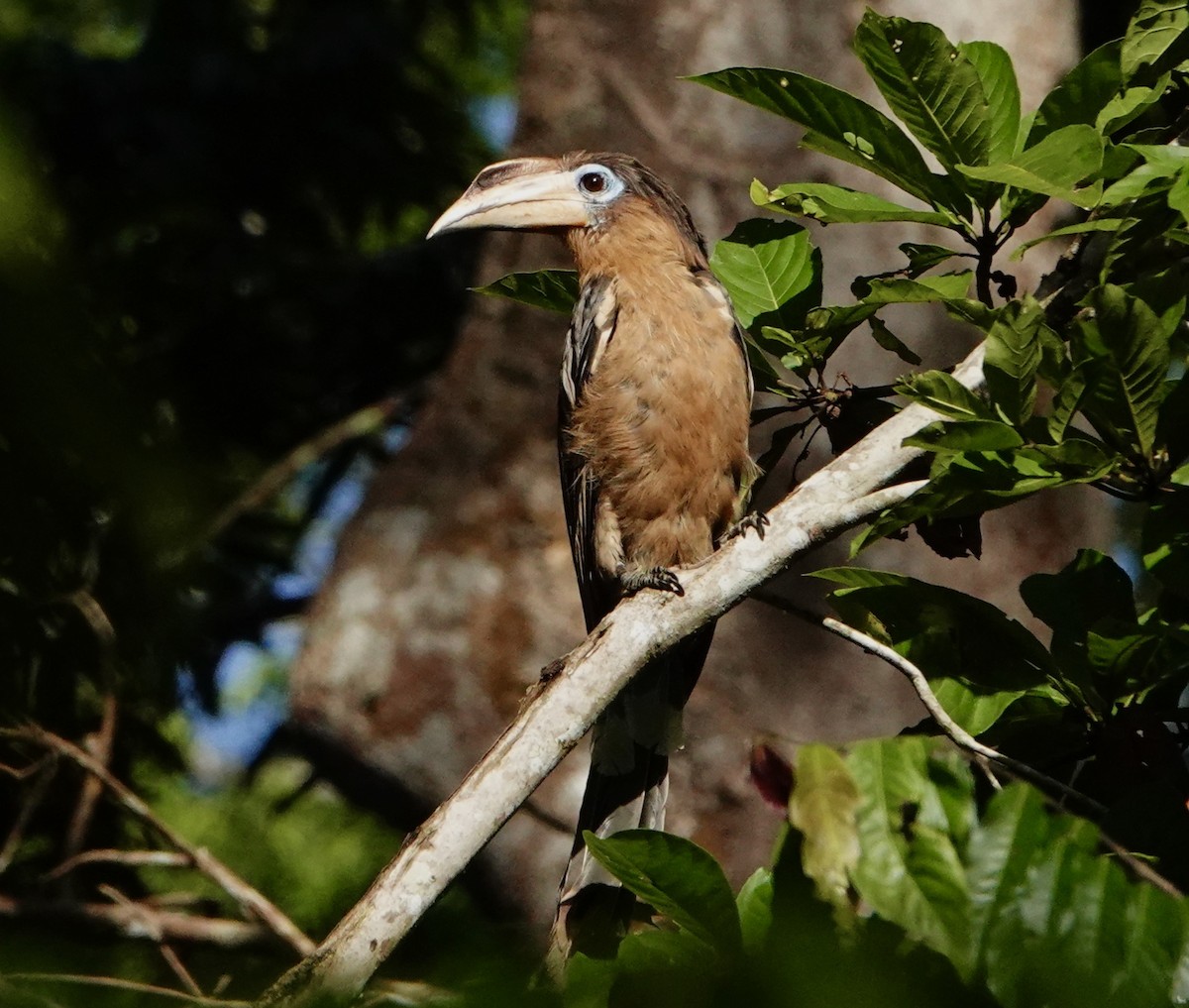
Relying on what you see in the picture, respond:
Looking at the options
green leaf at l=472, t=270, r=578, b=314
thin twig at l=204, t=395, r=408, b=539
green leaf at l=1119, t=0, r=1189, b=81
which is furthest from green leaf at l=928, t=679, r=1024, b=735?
thin twig at l=204, t=395, r=408, b=539

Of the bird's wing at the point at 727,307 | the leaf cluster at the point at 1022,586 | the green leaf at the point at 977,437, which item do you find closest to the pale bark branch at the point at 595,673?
the leaf cluster at the point at 1022,586

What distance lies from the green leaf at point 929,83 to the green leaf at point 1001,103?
0.13 feet

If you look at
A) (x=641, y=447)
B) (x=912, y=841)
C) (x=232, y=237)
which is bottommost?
(x=912, y=841)

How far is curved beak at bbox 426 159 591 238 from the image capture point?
4297 millimetres

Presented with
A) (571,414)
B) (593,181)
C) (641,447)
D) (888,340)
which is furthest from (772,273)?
(593,181)

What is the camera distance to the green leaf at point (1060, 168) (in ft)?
7.03

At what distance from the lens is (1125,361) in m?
2.12

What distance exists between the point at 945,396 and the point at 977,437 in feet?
0.32

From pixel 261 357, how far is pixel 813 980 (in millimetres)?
6027

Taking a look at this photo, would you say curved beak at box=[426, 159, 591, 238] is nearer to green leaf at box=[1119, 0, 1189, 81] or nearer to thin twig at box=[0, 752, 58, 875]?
thin twig at box=[0, 752, 58, 875]

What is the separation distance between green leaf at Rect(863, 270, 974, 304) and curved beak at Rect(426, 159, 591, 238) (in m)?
2.05

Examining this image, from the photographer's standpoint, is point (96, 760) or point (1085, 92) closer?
point (1085, 92)

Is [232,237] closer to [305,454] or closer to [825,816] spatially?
[305,454]

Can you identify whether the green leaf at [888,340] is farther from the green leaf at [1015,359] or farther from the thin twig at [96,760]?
the thin twig at [96,760]
